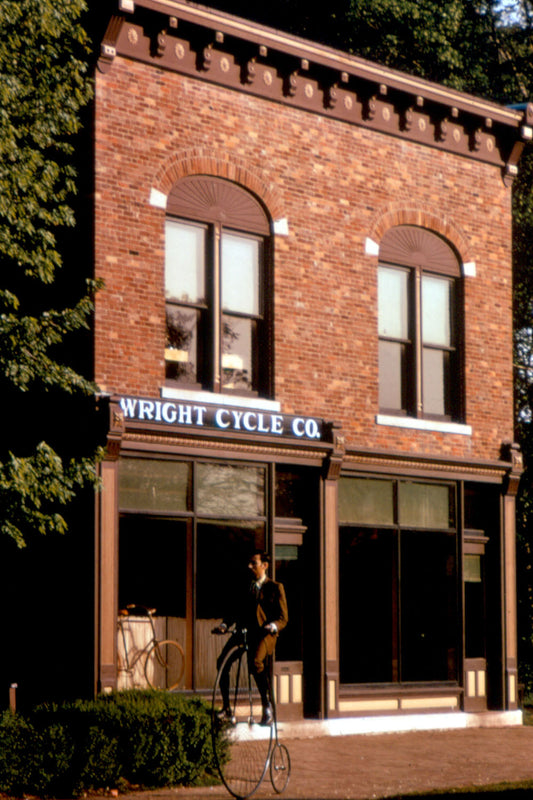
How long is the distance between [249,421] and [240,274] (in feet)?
→ 7.10

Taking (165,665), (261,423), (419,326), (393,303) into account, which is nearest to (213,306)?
(261,423)

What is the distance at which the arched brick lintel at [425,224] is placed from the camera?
71.1ft

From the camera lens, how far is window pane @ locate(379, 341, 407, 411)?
21.7 metres

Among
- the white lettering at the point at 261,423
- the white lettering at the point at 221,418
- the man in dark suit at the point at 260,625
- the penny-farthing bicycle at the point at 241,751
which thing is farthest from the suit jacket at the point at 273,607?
the white lettering at the point at 261,423

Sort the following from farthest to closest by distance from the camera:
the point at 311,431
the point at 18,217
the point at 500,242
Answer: the point at 500,242, the point at 311,431, the point at 18,217

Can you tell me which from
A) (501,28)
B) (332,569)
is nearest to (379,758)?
(332,569)

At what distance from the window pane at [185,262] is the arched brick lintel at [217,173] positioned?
596 mm

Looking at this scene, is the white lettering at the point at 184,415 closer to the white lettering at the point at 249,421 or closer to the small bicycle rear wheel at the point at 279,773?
the white lettering at the point at 249,421

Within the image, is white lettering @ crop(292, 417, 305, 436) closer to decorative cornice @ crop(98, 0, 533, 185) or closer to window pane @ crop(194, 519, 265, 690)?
window pane @ crop(194, 519, 265, 690)

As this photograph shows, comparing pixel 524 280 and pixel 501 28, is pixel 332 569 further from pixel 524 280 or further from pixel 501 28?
pixel 501 28

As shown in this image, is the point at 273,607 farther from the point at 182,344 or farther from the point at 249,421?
the point at 182,344

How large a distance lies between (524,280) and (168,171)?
14725 mm

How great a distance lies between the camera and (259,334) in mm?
20234

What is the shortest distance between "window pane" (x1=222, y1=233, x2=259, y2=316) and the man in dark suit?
257 inches
